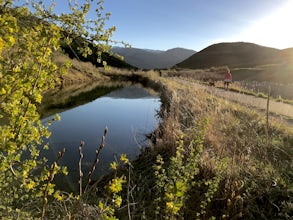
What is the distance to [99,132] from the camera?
35.0 feet

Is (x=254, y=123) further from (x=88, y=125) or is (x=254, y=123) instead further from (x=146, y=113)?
(x=146, y=113)

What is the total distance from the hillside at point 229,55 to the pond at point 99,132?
80370mm

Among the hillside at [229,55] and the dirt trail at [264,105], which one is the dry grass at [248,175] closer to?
the dirt trail at [264,105]

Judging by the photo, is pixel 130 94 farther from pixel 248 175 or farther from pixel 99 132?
pixel 248 175

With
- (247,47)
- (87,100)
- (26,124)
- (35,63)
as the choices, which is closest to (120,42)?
(35,63)

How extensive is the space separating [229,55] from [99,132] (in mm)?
97774

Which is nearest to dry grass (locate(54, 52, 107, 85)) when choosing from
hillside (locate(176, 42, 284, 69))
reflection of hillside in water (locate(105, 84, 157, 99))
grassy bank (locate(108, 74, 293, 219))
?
reflection of hillside in water (locate(105, 84, 157, 99))

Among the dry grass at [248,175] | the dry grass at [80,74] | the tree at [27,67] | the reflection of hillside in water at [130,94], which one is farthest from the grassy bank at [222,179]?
the dry grass at [80,74]

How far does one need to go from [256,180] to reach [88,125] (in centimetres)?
847

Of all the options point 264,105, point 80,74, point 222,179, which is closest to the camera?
point 222,179

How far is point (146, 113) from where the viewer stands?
15.5m

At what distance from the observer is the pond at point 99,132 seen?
24.5ft

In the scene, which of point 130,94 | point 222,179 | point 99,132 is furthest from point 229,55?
point 222,179

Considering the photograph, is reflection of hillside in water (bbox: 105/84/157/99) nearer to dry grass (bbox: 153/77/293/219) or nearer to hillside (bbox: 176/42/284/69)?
dry grass (bbox: 153/77/293/219)
